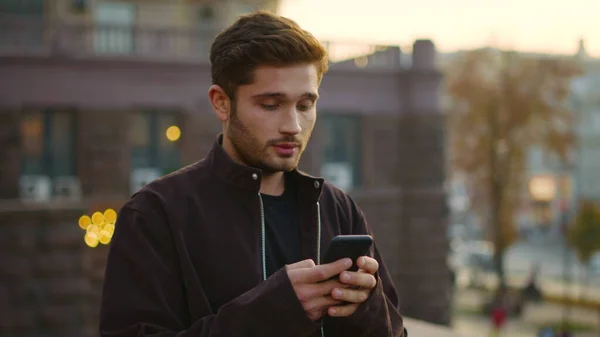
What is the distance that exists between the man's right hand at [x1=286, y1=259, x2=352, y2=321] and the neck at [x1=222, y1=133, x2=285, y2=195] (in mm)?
512

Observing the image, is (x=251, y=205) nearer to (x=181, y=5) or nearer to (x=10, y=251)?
(x=10, y=251)

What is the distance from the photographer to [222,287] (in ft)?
9.14

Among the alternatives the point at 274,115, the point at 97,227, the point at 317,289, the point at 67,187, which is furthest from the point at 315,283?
the point at 67,187

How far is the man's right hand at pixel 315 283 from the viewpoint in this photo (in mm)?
2514

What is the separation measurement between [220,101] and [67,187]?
18.4 m

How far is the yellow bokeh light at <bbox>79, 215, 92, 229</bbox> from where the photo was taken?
18689 mm

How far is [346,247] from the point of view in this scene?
2.52 metres

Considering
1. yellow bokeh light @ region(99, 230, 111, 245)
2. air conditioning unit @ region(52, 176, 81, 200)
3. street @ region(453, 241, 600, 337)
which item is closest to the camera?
yellow bokeh light @ region(99, 230, 111, 245)

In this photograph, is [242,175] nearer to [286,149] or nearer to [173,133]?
[286,149]

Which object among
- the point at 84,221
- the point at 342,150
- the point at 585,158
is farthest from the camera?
the point at 585,158

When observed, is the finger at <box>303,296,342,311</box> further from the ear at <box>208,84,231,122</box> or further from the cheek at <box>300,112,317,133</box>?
the ear at <box>208,84,231,122</box>

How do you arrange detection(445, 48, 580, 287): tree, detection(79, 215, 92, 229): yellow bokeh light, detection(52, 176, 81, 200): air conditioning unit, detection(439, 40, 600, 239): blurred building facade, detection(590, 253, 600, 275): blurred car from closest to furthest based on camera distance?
1. detection(79, 215, 92, 229): yellow bokeh light
2. detection(52, 176, 81, 200): air conditioning unit
3. detection(445, 48, 580, 287): tree
4. detection(590, 253, 600, 275): blurred car
5. detection(439, 40, 600, 239): blurred building facade

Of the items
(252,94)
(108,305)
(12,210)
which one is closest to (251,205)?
(252,94)

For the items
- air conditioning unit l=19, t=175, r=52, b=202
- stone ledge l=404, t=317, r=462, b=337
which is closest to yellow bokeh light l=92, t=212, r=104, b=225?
air conditioning unit l=19, t=175, r=52, b=202
